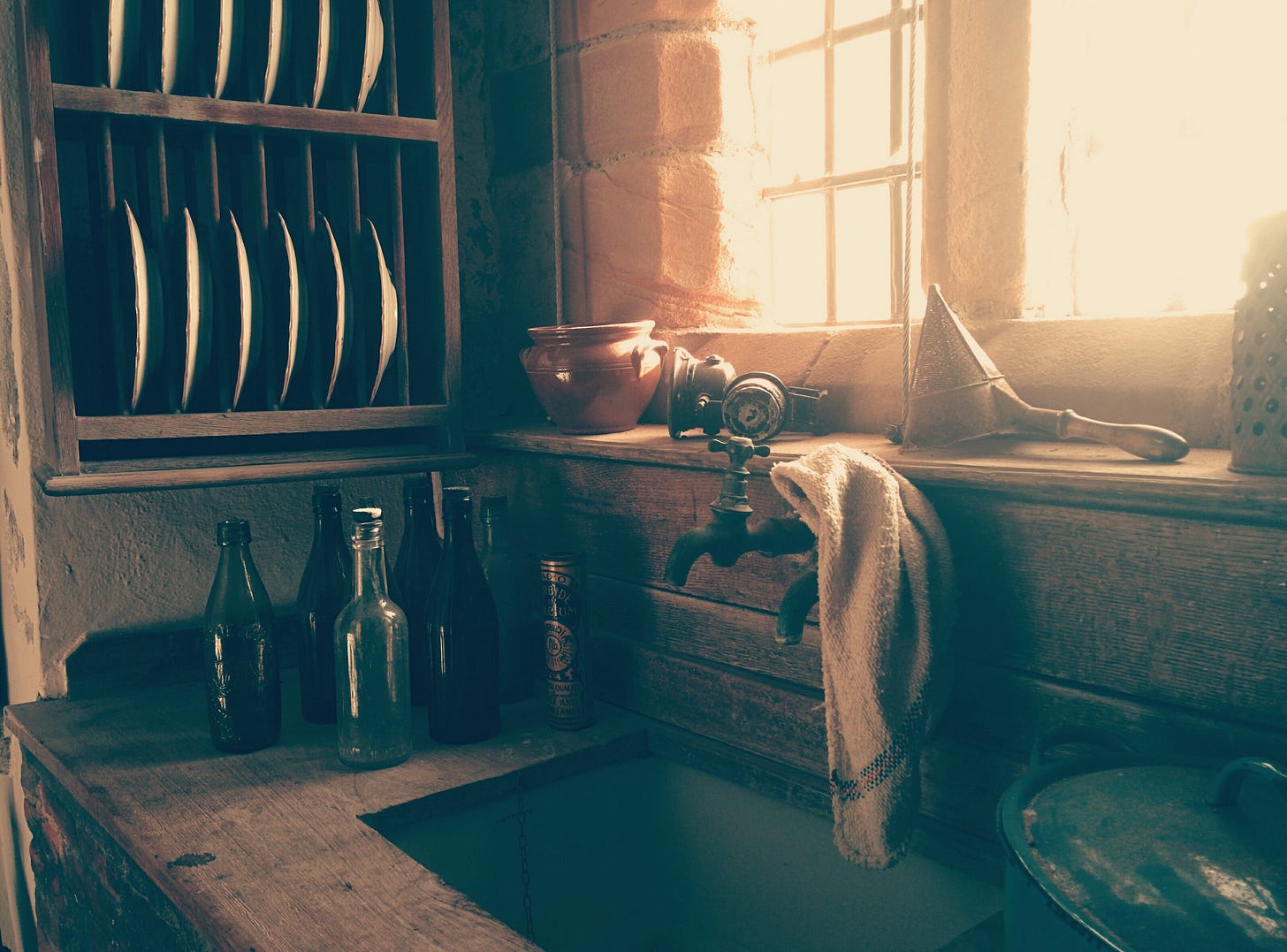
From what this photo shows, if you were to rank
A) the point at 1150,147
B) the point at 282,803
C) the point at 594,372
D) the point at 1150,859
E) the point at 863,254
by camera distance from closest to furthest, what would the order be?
the point at 1150,859 → the point at 282,803 → the point at 1150,147 → the point at 594,372 → the point at 863,254

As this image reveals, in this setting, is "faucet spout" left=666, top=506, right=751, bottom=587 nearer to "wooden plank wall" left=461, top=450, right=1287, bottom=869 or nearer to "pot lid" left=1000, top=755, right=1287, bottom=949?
"wooden plank wall" left=461, top=450, right=1287, bottom=869

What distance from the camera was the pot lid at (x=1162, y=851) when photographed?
0.60 m

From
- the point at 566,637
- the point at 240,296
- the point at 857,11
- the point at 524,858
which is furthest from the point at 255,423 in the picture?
the point at 857,11

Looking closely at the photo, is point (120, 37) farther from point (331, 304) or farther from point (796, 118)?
point (796, 118)

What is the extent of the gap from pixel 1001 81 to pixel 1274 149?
30 centimetres

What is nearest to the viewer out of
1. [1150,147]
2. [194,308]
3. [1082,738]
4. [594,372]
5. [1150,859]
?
[1150,859]

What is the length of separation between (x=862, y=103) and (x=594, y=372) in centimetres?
56

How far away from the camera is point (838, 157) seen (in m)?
1.58

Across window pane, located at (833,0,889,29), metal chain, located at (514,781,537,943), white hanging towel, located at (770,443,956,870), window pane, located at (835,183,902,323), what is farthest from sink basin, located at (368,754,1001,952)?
window pane, located at (833,0,889,29)

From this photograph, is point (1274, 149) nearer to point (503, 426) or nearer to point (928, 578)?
point (928, 578)

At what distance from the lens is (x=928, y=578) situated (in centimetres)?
95

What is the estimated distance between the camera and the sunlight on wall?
114 cm

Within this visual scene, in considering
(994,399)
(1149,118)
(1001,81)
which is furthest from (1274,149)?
(994,399)

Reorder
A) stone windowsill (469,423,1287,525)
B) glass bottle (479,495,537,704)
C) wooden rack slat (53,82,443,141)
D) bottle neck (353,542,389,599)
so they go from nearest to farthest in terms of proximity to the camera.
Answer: stone windowsill (469,423,1287,525), bottle neck (353,542,389,599), wooden rack slat (53,82,443,141), glass bottle (479,495,537,704)
